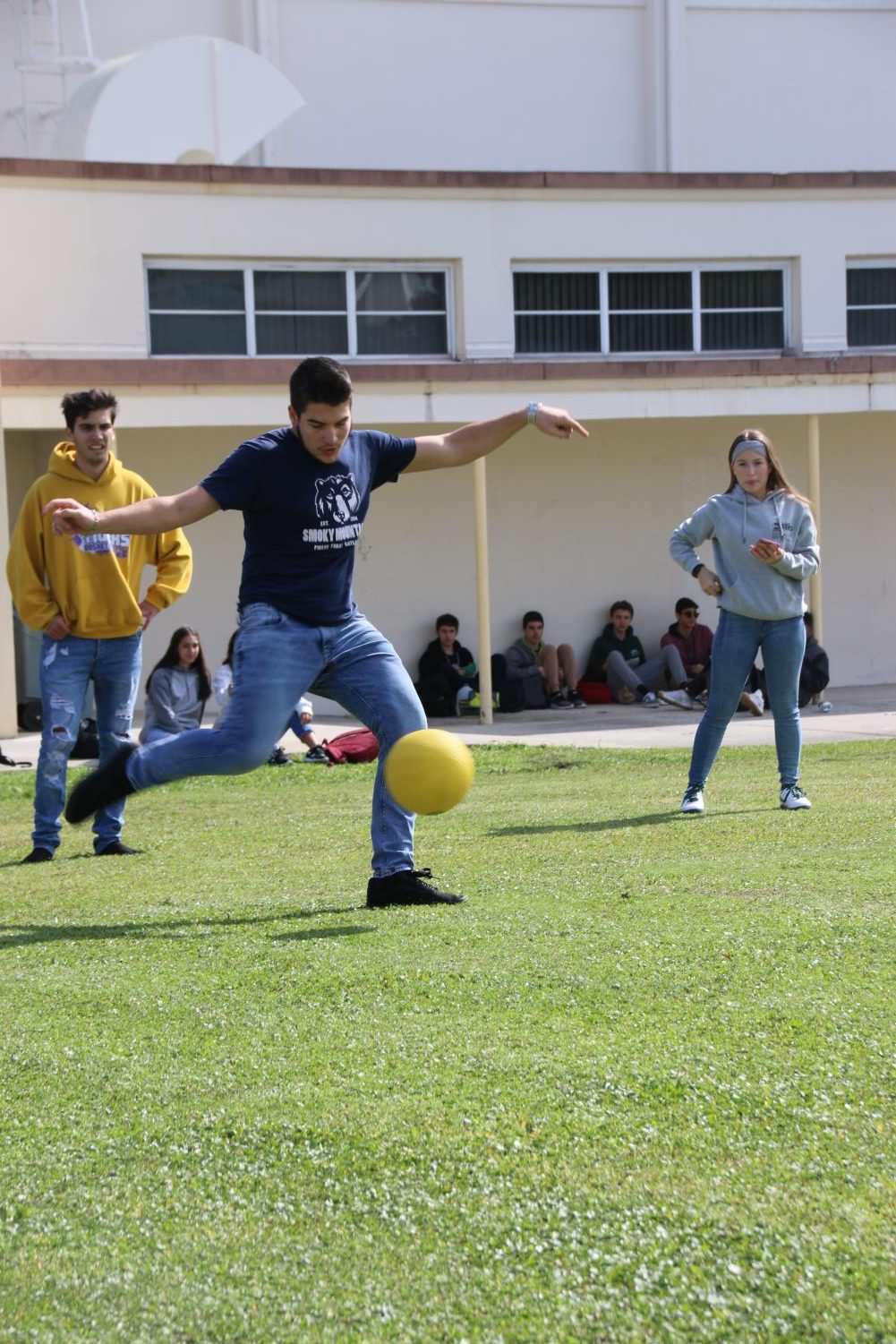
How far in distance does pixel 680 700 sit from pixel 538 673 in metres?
1.83

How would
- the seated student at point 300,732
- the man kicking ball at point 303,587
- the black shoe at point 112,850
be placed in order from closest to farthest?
the man kicking ball at point 303,587 → the black shoe at point 112,850 → the seated student at point 300,732

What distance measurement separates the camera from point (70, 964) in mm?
5211

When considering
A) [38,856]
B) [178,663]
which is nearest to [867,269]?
[178,663]

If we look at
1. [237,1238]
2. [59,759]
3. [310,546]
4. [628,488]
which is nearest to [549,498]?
[628,488]

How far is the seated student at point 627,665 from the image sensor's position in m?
19.8

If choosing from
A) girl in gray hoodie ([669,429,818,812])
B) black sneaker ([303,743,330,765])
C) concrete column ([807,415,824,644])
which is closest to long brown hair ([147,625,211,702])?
black sneaker ([303,743,330,765])

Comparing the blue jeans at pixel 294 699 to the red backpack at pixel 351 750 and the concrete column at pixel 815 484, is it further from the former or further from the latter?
the concrete column at pixel 815 484

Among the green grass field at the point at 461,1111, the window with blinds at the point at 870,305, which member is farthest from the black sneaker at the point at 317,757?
the window with blinds at the point at 870,305

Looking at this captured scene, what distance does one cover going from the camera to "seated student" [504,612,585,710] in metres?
19.2

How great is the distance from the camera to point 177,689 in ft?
42.7

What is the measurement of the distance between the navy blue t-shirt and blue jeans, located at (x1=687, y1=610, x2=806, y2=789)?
10.4 feet

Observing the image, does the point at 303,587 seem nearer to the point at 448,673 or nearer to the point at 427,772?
the point at 427,772

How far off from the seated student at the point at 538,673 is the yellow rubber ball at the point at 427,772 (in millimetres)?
12911

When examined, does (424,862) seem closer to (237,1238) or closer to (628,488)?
(237,1238)
